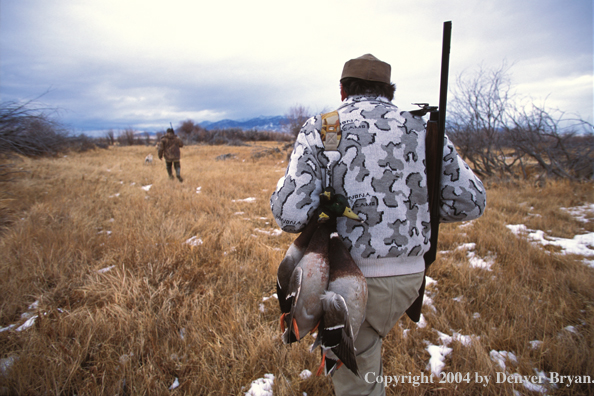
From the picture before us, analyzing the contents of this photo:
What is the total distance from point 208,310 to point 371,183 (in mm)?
2106

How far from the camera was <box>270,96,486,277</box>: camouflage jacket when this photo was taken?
1.08 metres

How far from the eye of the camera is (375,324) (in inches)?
44.7

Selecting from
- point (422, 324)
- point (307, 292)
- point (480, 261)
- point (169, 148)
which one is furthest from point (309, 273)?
point (169, 148)

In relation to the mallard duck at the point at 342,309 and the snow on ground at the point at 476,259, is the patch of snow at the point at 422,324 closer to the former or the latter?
the snow on ground at the point at 476,259

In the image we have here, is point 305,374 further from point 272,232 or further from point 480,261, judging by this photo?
point 480,261

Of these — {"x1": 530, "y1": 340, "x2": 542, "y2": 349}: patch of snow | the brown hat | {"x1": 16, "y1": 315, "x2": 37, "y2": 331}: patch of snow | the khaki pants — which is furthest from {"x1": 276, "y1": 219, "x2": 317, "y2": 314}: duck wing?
{"x1": 16, "y1": 315, "x2": 37, "y2": 331}: patch of snow

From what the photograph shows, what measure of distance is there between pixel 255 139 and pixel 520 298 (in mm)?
44289

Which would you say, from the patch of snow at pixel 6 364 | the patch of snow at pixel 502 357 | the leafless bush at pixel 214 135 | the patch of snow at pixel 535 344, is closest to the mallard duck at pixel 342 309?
the patch of snow at pixel 502 357

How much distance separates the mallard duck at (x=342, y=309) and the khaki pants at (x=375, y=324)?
192 millimetres

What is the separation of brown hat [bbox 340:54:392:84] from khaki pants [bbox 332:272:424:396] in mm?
990

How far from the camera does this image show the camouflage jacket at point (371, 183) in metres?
1.08

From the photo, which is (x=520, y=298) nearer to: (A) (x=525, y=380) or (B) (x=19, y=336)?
(A) (x=525, y=380)

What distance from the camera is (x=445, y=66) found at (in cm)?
116

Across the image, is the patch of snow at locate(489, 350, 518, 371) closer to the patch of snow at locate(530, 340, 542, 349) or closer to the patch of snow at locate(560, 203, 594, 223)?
the patch of snow at locate(530, 340, 542, 349)
